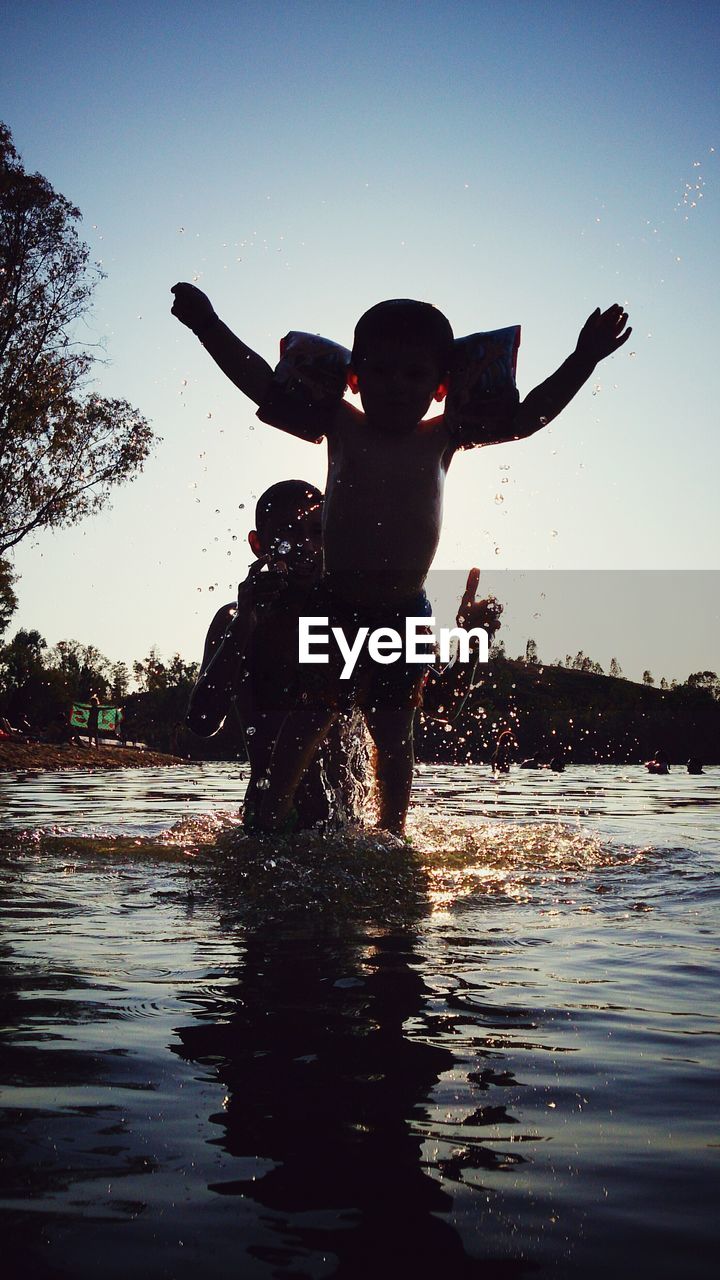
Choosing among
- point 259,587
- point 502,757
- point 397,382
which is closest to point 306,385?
point 397,382

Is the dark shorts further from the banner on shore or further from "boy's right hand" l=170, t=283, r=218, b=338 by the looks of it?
the banner on shore

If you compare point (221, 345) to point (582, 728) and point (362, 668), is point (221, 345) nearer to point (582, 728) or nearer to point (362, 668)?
point (362, 668)

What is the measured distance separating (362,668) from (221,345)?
5.06 ft

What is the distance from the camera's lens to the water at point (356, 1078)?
1152 mm

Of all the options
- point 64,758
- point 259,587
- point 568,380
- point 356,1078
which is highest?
point 568,380

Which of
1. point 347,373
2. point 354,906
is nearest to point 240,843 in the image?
point 354,906

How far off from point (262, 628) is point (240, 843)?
102 cm

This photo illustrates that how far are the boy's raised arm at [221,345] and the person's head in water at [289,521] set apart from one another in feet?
3.83

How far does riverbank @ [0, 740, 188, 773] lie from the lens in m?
17.0

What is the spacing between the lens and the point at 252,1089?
1595mm

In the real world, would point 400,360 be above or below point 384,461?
above

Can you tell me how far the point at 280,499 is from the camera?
5746mm

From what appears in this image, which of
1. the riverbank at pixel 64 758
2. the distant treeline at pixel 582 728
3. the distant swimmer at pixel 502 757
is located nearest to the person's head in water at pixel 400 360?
the riverbank at pixel 64 758

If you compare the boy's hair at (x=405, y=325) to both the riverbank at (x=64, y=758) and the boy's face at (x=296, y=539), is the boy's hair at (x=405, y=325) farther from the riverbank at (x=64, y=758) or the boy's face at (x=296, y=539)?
the riverbank at (x=64, y=758)
